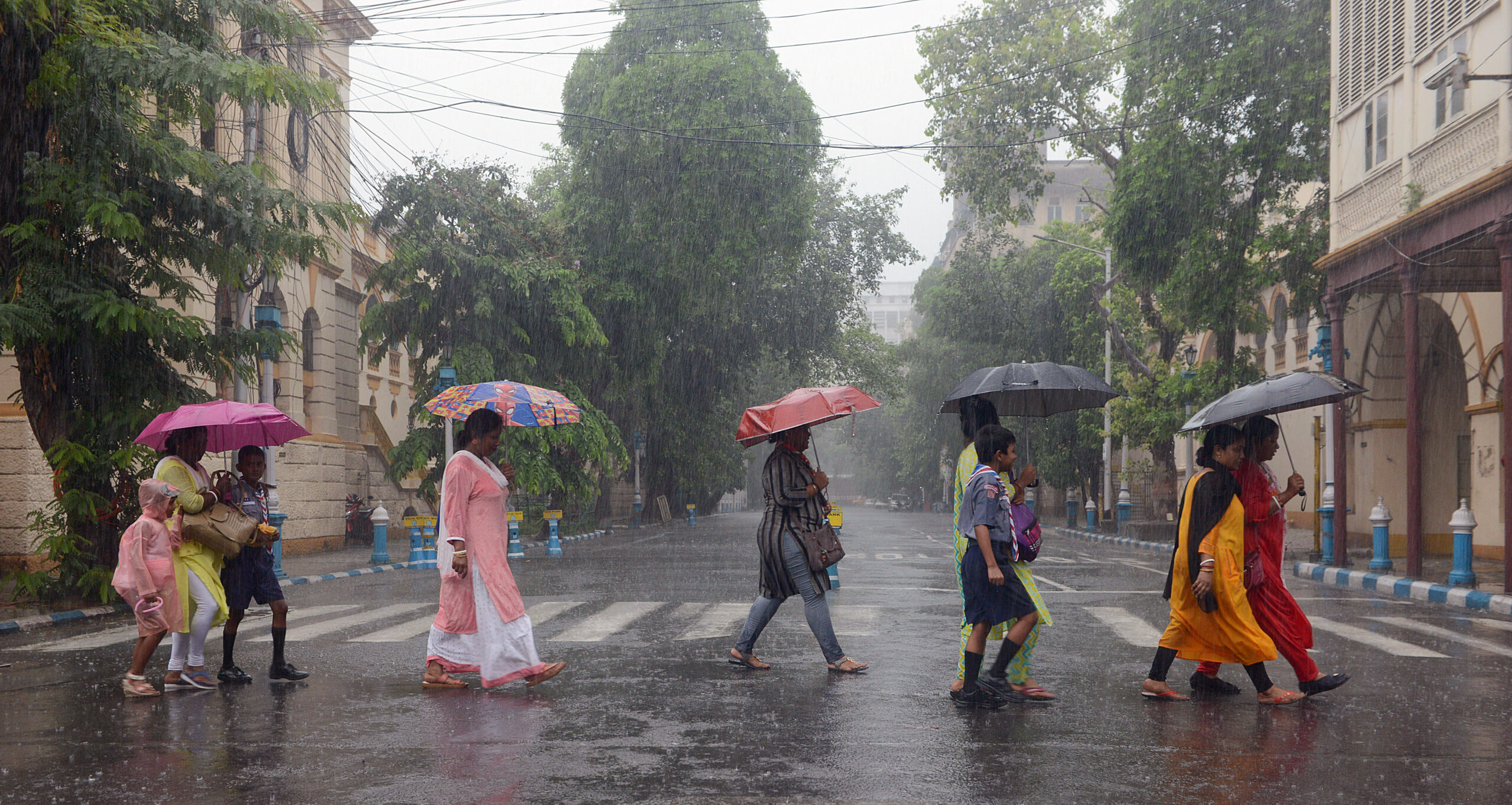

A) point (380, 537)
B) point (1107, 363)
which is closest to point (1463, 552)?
point (380, 537)

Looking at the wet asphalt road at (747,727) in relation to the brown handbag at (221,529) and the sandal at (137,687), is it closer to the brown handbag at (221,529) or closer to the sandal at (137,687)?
the sandal at (137,687)

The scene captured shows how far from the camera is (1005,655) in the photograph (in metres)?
7.40

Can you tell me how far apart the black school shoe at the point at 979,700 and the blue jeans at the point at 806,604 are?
1.21 m

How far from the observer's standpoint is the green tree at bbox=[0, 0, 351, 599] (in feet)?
41.4

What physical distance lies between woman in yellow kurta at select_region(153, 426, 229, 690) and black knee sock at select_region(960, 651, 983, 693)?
4707 mm

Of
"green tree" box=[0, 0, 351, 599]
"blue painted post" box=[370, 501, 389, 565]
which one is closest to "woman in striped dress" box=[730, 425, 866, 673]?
"green tree" box=[0, 0, 351, 599]

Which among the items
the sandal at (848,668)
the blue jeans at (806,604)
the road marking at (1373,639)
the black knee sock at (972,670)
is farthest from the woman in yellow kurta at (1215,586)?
the road marking at (1373,639)

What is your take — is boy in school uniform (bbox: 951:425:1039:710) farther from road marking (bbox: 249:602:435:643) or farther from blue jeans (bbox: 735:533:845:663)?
road marking (bbox: 249:602:435:643)

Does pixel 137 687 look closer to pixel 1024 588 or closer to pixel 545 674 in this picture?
pixel 545 674

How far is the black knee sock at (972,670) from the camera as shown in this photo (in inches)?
288

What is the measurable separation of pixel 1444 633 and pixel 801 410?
6.83 metres

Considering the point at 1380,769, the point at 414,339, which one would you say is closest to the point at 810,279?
the point at 414,339

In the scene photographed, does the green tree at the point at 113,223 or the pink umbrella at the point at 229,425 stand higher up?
the green tree at the point at 113,223

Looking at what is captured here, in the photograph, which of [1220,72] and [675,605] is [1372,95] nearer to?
[1220,72]
